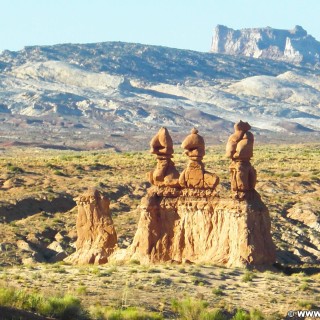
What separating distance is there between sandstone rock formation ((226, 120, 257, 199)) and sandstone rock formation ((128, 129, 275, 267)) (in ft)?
Result: 0.38

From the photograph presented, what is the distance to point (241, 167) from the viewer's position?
117ft

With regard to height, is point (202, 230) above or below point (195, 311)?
above

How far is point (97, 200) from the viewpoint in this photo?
1567 inches

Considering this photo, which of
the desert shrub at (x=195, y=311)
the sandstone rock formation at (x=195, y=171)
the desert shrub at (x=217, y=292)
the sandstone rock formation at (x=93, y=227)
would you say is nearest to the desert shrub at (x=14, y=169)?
the sandstone rock formation at (x=93, y=227)

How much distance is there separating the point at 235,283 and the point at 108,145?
149 metres

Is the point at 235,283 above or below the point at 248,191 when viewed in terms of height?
below

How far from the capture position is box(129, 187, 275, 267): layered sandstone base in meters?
35.0

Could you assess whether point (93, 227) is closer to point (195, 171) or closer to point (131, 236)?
point (195, 171)

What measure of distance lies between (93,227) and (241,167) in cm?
683

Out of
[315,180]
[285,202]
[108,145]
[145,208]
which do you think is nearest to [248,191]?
[145,208]

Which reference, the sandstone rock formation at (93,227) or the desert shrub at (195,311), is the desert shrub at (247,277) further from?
the sandstone rock formation at (93,227)

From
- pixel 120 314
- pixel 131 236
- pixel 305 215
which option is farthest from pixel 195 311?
pixel 305 215

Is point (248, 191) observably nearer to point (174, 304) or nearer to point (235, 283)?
point (235, 283)

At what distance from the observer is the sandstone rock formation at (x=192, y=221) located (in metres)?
35.6
